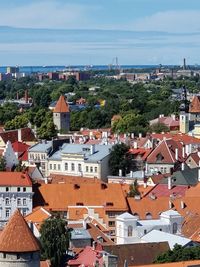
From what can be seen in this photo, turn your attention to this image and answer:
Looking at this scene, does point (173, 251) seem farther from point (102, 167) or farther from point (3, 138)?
point (3, 138)

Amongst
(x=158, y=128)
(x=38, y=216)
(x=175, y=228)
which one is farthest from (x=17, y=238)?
(x=158, y=128)

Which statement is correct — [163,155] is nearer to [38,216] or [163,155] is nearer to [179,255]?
[38,216]

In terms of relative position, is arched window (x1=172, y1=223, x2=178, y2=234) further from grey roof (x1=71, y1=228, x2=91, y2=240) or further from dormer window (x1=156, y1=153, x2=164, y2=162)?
dormer window (x1=156, y1=153, x2=164, y2=162)

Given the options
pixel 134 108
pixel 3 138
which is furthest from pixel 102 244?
pixel 134 108

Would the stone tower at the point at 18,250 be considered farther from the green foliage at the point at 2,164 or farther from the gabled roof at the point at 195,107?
the gabled roof at the point at 195,107

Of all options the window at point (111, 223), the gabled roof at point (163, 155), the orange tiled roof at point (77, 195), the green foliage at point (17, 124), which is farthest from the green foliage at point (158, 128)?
the window at point (111, 223)

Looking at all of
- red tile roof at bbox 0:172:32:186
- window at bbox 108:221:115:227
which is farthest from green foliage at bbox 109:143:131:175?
window at bbox 108:221:115:227
